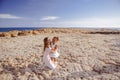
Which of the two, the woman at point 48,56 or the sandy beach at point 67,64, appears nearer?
the sandy beach at point 67,64

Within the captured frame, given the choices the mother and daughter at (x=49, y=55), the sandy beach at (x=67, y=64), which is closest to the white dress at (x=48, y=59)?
the mother and daughter at (x=49, y=55)

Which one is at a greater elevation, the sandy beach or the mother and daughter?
the mother and daughter

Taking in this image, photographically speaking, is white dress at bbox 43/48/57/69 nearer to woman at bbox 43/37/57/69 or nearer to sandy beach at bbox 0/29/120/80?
woman at bbox 43/37/57/69

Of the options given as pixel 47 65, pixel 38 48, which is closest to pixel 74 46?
pixel 38 48

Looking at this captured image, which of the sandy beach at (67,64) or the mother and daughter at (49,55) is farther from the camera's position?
the mother and daughter at (49,55)

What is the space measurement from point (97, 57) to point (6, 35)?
8.64m

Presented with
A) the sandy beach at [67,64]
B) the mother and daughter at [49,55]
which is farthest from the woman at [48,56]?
the sandy beach at [67,64]

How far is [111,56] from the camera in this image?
8.58 meters

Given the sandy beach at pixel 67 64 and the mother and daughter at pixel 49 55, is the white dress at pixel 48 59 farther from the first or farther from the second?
the sandy beach at pixel 67 64

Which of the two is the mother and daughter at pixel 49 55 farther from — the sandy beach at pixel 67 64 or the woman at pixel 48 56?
the sandy beach at pixel 67 64

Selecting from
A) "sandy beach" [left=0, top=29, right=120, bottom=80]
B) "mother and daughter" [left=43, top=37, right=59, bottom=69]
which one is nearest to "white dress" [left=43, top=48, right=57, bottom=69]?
"mother and daughter" [left=43, top=37, right=59, bottom=69]

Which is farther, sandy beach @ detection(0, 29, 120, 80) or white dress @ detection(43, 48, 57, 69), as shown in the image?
white dress @ detection(43, 48, 57, 69)

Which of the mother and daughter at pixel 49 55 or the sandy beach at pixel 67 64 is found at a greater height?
the mother and daughter at pixel 49 55

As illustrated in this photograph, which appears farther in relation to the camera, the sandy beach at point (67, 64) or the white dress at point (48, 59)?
the white dress at point (48, 59)
